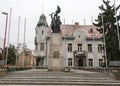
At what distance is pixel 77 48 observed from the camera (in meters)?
40.3

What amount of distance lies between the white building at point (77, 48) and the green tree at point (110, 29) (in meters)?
14.3

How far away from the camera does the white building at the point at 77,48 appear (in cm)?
3943

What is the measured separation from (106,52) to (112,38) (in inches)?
79.7

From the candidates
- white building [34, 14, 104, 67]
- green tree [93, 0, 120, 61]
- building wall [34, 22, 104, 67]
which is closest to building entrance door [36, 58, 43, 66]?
white building [34, 14, 104, 67]

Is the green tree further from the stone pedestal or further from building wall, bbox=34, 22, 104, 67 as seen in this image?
building wall, bbox=34, 22, 104, 67

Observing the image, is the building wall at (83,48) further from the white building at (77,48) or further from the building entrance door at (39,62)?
the building entrance door at (39,62)

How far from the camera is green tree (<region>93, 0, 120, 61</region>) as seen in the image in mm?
23266

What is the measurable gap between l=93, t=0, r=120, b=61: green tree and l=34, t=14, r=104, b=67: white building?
1426cm

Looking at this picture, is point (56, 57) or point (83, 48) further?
point (83, 48)

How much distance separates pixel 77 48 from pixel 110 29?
16047mm

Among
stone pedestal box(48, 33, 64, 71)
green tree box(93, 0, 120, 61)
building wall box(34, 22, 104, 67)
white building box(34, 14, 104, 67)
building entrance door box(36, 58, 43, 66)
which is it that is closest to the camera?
stone pedestal box(48, 33, 64, 71)

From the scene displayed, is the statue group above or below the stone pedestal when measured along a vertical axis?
above

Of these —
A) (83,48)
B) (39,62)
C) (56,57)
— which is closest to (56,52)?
(56,57)

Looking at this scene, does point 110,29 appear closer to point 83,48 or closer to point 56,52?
point 56,52
